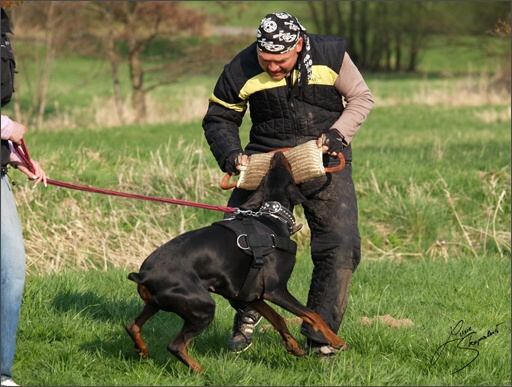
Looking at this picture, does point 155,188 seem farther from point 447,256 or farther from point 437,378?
point 437,378

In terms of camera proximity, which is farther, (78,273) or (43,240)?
(43,240)

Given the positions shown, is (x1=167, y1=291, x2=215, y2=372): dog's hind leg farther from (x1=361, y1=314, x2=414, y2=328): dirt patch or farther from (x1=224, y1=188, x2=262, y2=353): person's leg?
(x1=361, y1=314, x2=414, y2=328): dirt patch

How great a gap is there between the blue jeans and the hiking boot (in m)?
1.38

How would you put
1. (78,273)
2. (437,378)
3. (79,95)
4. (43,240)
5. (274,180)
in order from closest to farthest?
(437,378) → (274,180) → (78,273) → (43,240) → (79,95)

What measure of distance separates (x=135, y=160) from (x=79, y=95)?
1890 centimetres

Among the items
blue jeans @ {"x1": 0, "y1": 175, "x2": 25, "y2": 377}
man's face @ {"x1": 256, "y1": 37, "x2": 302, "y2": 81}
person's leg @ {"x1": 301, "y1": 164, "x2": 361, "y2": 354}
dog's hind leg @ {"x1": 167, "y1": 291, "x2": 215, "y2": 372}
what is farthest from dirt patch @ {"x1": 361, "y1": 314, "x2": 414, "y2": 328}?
blue jeans @ {"x1": 0, "y1": 175, "x2": 25, "y2": 377}

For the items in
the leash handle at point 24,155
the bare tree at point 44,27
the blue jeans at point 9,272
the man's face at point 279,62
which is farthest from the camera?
the bare tree at point 44,27

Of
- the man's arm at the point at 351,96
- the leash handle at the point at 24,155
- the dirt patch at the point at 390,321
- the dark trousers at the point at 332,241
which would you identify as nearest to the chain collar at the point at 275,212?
the dark trousers at the point at 332,241

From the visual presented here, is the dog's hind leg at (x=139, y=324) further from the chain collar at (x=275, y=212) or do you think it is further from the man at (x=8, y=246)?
the chain collar at (x=275, y=212)

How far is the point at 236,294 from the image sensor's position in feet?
14.9

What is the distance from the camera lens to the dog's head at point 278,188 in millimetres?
4852

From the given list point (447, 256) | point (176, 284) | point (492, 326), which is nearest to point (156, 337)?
point (176, 284)

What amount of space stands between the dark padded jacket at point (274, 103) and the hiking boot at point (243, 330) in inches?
38.3

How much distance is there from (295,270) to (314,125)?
263 centimetres
